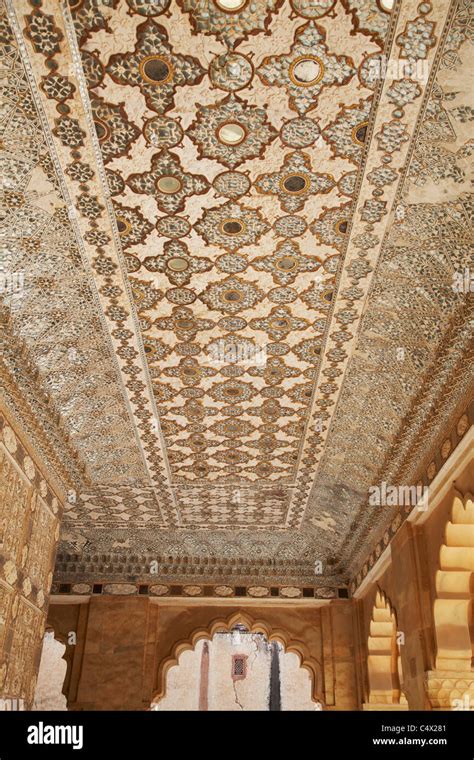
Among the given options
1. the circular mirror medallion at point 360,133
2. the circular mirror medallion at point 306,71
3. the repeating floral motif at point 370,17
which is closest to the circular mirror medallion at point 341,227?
the circular mirror medallion at point 360,133

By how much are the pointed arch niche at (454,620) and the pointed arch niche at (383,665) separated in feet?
8.36

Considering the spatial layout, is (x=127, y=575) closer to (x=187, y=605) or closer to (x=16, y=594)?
(x=187, y=605)

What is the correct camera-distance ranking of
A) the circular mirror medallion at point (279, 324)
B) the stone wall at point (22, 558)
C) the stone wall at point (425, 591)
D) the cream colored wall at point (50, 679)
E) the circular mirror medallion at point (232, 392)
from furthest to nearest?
the cream colored wall at point (50, 679) < the circular mirror medallion at point (232, 392) < the stone wall at point (425, 591) < the stone wall at point (22, 558) < the circular mirror medallion at point (279, 324)

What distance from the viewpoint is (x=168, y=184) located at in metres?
3.86

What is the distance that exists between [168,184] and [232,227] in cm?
51

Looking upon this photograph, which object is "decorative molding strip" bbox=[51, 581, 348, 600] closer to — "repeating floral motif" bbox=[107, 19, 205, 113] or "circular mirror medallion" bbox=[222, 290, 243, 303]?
"circular mirror medallion" bbox=[222, 290, 243, 303]

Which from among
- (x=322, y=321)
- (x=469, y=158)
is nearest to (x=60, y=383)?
(x=322, y=321)

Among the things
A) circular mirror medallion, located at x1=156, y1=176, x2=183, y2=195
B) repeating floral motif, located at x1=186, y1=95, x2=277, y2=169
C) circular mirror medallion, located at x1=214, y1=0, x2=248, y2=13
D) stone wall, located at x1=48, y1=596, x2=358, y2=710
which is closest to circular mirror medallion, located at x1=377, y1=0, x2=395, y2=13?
circular mirror medallion, located at x1=214, y1=0, x2=248, y2=13

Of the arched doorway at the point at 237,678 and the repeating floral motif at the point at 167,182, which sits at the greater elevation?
the repeating floral motif at the point at 167,182

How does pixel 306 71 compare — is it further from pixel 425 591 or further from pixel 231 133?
pixel 425 591

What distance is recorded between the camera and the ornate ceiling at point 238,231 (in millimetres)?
3090

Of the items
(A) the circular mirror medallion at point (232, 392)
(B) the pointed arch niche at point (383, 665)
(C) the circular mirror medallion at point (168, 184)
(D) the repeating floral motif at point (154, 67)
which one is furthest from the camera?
(B) the pointed arch niche at point (383, 665)

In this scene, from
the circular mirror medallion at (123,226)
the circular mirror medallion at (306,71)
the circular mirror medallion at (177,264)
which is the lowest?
the circular mirror medallion at (123,226)

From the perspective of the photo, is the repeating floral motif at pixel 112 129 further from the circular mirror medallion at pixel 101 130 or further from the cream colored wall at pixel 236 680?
the cream colored wall at pixel 236 680
